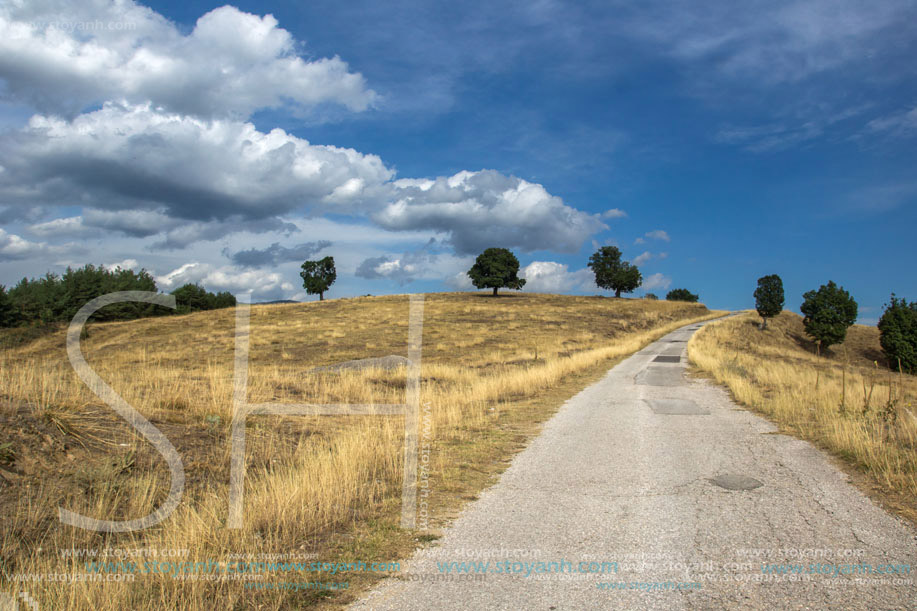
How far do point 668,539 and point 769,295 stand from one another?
82.5 meters

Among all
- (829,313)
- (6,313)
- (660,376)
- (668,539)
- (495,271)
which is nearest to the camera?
(668,539)

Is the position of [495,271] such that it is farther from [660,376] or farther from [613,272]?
[660,376]

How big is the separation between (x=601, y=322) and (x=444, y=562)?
5333 centimetres

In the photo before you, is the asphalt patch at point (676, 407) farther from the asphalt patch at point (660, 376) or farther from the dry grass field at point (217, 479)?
the asphalt patch at point (660, 376)

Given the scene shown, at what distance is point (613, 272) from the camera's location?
90688mm

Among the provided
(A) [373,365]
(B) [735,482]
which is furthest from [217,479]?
(A) [373,365]

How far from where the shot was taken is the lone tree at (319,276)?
292 feet

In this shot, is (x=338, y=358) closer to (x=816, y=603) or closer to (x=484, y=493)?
(x=484, y=493)

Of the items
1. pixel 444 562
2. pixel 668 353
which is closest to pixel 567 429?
pixel 444 562

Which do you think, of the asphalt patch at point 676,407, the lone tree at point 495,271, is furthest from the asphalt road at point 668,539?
the lone tree at point 495,271

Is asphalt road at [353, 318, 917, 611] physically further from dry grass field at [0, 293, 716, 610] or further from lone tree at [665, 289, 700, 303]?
lone tree at [665, 289, 700, 303]

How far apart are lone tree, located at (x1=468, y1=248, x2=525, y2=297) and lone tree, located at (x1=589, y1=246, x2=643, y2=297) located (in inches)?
677

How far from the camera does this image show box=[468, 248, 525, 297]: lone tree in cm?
8281

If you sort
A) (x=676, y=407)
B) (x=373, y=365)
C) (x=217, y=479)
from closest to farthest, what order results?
(x=217, y=479)
(x=676, y=407)
(x=373, y=365)
